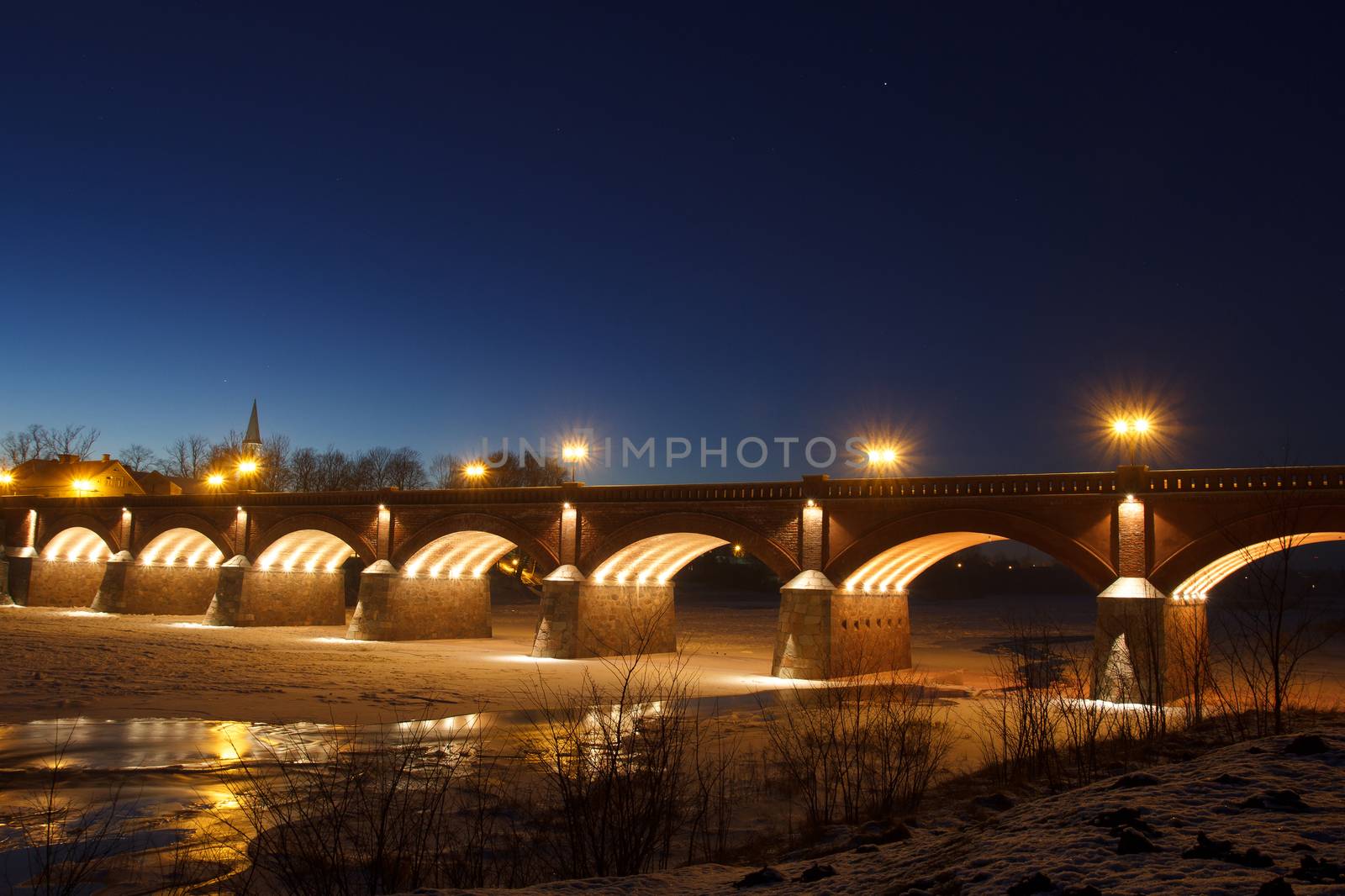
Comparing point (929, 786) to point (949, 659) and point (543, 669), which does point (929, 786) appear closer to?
point (543, 669)

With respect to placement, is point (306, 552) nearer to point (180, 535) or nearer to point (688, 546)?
point (180, 535)

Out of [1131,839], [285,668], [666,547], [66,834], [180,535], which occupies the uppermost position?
[180,535]

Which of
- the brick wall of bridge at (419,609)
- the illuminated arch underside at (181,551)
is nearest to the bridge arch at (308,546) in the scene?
the brick wall of bridge at (419,609)

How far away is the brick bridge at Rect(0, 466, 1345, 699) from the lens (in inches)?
974

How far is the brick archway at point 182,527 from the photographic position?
47384mm

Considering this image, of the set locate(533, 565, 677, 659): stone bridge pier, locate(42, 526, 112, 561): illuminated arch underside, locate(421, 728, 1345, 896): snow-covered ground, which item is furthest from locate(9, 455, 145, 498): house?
locate(421, 728, 1345, 896): snow-covered ground

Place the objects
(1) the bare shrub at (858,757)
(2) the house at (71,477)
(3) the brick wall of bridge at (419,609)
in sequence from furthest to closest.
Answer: (2) the house at (71,477) < (3) the brick wall of bridge at (419,609) < (1) the bare shrub at (858,757)

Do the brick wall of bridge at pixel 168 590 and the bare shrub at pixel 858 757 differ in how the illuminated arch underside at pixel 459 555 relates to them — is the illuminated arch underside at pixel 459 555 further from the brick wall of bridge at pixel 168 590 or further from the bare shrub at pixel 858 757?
the bare shrub at pixel 858 757

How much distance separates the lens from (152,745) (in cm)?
1570

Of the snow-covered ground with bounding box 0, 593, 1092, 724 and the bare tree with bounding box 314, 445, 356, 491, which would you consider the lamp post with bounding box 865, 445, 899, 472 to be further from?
the bare tree with bounding box 314, 445, 356, 491

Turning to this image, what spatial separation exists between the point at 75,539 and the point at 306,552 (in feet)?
63.1

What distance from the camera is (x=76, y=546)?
190ft

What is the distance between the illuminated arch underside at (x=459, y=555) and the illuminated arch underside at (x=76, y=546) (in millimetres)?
25335

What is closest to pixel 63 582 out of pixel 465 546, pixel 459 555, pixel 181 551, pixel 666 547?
pixel 181 551
